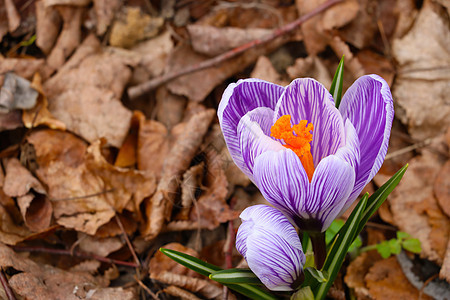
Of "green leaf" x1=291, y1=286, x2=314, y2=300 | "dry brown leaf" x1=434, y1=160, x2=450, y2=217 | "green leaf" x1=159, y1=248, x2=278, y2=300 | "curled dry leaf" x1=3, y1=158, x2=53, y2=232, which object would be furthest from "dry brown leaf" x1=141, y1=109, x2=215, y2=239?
"dry brown leaf" x1=434, y1=160, x2=450, y2=217

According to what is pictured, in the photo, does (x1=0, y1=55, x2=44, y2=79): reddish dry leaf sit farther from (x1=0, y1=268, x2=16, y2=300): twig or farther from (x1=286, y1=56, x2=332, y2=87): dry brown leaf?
(x1=286, y1=56, x2=332, y2=87): dry brown leaf

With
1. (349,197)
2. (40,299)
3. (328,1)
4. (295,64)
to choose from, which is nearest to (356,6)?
(328,1)

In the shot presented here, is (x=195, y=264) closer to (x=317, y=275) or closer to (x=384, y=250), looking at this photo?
(x=317, y=275)

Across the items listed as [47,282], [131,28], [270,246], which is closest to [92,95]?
[131,28]

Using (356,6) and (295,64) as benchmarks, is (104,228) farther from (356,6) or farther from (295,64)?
(356,6)

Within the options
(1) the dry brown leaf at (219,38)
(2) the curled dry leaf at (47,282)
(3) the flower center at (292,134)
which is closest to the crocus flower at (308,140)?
(3) the flower center at (292,134)

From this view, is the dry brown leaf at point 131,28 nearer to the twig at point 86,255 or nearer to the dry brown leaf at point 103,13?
the dry brown leaf at point 103,13
